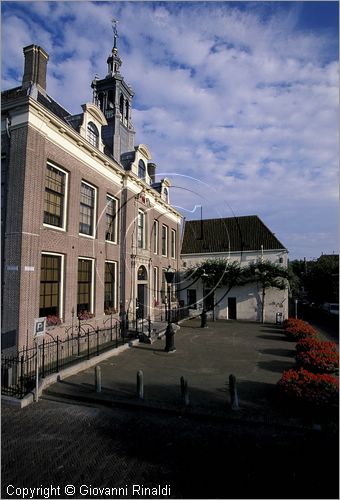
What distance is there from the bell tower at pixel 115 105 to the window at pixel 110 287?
811cm

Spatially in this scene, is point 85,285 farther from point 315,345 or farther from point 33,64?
point 315,345

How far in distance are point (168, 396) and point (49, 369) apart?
213 inches

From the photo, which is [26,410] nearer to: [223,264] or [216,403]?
[216,403]

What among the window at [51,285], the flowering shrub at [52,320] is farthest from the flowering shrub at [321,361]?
the window at [51,285]

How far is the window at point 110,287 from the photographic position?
734 inches

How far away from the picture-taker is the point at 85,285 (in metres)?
16.5

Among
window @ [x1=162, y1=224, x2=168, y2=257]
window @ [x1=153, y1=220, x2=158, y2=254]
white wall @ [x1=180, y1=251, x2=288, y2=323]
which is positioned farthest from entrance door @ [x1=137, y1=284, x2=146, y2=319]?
white wall @ [x1=180, y1=251, x2=288, y2=323]

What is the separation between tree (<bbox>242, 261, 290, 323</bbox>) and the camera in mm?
27547

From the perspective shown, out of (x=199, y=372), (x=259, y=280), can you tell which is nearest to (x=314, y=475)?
(x=199, y=372)

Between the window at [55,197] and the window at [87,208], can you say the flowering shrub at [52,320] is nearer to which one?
the window at [55,197]

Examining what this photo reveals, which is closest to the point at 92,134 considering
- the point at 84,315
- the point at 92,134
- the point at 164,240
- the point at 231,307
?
the point at 92,134

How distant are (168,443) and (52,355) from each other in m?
8.39

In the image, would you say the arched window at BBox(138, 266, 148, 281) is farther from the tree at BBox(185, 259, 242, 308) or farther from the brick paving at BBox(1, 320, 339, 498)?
the brick paving at BBox(1, 320, 339, 498)

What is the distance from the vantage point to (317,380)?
754 centimetres
